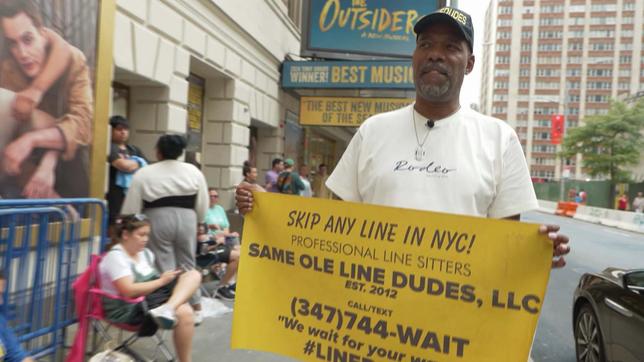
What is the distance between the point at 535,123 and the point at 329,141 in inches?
3961

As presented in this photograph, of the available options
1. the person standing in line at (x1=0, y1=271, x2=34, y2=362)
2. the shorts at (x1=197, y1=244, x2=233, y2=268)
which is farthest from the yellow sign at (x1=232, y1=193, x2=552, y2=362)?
the shorts at (x1=197, y1=244, x2=233, y2=268)

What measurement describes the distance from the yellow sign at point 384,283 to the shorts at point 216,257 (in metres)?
4.32

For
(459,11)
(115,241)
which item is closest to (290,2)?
(115,241)

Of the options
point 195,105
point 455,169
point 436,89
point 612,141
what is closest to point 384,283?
point 455,169

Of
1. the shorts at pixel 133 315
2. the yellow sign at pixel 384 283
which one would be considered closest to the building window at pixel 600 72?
the shorts at pixel 133 315

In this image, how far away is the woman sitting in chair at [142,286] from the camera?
3.60 m

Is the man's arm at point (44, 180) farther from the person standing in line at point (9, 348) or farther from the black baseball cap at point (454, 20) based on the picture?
the black baseball cap at point (454, 20)

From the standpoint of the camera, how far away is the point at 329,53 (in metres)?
14.0

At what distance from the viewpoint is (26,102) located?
5.00 m

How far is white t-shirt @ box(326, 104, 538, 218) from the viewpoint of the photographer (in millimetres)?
1896

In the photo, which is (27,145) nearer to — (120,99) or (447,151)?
(120,99)

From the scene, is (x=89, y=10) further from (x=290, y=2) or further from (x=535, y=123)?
(x=535, y=123)

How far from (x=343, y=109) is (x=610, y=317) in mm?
10077

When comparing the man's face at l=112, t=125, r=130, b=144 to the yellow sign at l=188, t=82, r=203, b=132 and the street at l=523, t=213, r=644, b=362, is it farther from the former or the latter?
the street at l=523, t=213, r=644, b=362
